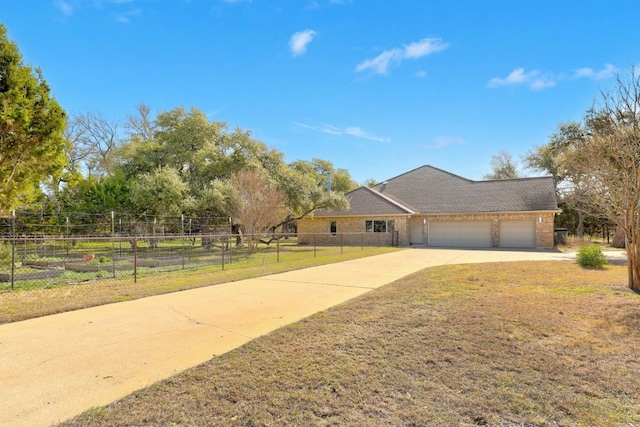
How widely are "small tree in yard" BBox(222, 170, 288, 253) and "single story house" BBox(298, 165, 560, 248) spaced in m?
4.94

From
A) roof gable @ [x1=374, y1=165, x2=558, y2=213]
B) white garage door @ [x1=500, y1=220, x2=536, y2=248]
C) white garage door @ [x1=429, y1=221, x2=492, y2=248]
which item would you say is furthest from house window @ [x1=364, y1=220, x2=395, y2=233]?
white garage door @ [x1=500, y1=220, x2=536, y2=248]

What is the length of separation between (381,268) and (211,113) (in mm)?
20507

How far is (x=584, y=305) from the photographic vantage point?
5.60 meters

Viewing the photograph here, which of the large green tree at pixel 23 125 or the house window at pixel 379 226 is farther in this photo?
the house window at pixel 379 226

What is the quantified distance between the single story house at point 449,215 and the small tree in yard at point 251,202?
4938 millimetres

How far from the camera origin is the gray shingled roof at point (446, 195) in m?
21.9

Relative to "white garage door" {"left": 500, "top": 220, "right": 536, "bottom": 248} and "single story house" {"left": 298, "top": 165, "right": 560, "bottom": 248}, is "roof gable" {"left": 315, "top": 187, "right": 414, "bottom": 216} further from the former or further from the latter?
"white garage door" {"left": 500, "top": 220, "right": 536, "bottom": 248}

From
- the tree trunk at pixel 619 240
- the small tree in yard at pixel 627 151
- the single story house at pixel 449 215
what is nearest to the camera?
the small tree in yard at pixel 627 151

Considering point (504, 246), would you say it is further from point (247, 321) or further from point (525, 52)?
point (247, 321)

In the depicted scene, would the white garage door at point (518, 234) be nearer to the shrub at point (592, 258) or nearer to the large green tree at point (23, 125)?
the shrub at point (592, 258)

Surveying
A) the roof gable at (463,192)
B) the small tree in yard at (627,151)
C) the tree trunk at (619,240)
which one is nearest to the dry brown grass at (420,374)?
the small tree in yard at (627,151)

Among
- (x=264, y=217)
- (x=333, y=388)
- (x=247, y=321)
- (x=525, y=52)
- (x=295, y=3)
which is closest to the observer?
(x=333, y=388)

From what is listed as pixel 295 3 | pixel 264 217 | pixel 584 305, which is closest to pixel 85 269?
pixel 264 217

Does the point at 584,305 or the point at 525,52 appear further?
the point at 525,52
